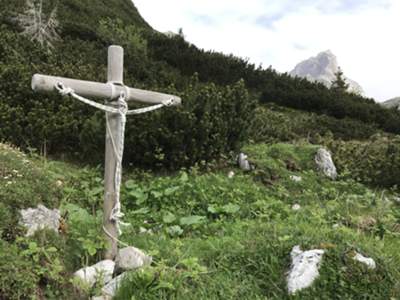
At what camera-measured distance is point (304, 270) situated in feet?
9.21

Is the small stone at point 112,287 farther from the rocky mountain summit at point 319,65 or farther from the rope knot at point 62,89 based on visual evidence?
the rocky mountain summit at point 319,65

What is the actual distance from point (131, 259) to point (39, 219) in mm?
777

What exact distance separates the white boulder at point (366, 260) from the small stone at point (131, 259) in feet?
5.02

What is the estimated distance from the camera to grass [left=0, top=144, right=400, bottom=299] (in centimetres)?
271

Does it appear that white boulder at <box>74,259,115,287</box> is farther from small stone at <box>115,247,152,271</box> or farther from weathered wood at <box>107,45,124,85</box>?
weathered wood at <box>107,45,124,85</box>

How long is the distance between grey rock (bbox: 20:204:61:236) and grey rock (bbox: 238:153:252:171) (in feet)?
13.8

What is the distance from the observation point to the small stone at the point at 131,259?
304cm

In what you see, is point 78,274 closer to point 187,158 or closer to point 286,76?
point 187,158

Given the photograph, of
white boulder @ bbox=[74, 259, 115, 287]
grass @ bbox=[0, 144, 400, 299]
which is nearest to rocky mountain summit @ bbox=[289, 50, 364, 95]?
grass @ bbox=[0, 144, 400, 299]

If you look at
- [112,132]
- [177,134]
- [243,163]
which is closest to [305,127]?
[243,163]

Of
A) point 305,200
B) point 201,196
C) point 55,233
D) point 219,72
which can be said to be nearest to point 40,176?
point 55,233

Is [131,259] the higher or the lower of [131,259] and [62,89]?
the lower

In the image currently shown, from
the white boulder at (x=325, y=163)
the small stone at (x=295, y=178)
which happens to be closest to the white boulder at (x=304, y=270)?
the small stone at (x=295, y=178)

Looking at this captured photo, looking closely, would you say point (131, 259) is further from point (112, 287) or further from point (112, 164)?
point (112, 164)
